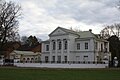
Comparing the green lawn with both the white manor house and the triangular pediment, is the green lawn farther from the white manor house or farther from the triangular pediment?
the triangular pediment

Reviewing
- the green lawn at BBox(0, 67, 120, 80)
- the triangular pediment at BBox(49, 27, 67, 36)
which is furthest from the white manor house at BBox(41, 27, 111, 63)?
the green lawn at BBox(0, 67, 120, 80)

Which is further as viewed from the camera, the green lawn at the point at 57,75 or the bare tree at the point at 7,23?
the bare tree at the point at 7,23

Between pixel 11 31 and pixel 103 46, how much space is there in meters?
23.7

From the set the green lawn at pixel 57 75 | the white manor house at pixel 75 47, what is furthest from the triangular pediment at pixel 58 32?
the green lawn at pixel 57 75

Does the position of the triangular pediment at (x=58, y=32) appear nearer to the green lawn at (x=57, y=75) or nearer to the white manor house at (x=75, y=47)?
the white manor house at (x=75, y=47)

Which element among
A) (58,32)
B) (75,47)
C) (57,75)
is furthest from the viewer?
(58,32)

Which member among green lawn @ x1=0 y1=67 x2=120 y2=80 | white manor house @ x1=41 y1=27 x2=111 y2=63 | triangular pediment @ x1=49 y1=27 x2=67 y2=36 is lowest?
green lawn @ x1=0 y1=67 x2=120 y2=80

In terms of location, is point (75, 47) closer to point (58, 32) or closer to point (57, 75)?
point (58, 32)

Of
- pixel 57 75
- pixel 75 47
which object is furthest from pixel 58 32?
pixel 57 75

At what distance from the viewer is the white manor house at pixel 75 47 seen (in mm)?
59031

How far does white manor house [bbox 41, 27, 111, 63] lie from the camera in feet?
194

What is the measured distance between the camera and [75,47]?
205 feet

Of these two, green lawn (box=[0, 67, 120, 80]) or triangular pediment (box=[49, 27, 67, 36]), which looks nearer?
green lawn (box=[0, 67, 120, 80])

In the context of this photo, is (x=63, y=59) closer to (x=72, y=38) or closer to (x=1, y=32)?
(x=72, y=38)
